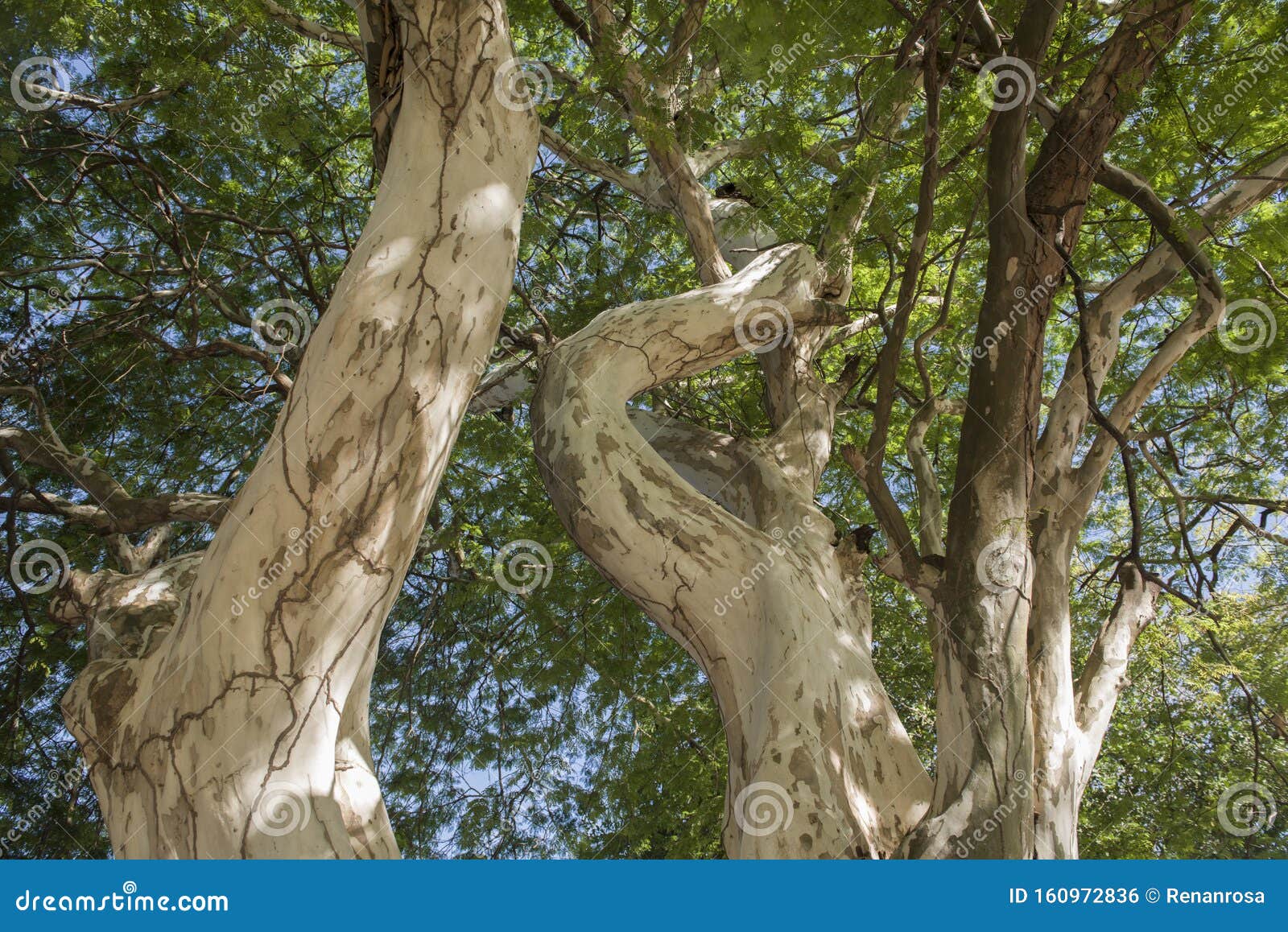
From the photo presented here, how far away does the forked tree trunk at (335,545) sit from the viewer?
7.66 ft

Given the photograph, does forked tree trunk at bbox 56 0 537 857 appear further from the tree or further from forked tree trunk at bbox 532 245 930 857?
forked tree trunk at bbox 532 245 930 857

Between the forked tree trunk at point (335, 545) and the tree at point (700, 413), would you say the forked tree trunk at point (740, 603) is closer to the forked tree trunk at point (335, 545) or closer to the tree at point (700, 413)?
the tree at point (700, 413)

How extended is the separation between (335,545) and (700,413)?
401 cm

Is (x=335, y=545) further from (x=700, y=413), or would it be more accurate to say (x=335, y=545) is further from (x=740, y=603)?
(x=700, y=413)

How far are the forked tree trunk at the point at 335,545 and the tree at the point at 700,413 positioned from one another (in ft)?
0.04

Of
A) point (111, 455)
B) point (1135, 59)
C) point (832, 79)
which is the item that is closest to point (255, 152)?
point (111, 455)

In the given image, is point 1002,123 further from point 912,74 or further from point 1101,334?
point 1101,334

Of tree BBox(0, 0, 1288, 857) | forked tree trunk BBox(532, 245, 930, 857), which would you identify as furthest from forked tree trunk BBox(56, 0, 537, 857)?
forked tree trunk BBox(532, 245, 930, 857)

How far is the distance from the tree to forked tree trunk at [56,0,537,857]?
1 cm

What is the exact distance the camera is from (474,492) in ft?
22.3

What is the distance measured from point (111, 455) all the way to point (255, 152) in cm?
222

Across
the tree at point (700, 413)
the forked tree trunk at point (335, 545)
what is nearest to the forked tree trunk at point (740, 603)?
the tree at point (700, 413)

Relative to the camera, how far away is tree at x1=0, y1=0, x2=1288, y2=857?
99.3 inches

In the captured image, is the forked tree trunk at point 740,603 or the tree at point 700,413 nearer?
the tree at point 700,413
